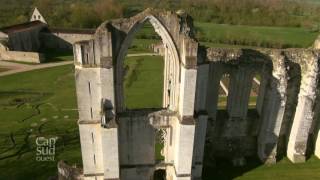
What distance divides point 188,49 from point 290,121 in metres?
10.9

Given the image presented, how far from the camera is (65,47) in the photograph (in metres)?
56.2

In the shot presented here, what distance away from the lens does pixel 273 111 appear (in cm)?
2155

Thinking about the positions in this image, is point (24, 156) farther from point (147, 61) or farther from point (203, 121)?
point (147, 61)

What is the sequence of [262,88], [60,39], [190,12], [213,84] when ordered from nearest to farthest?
[213,84], [262,88], [60,39], [190,12]

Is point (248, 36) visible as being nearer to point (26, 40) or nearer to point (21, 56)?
point (26, 40)

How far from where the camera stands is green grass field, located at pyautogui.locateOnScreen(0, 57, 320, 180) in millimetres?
21969

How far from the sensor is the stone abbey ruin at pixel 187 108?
16.4m

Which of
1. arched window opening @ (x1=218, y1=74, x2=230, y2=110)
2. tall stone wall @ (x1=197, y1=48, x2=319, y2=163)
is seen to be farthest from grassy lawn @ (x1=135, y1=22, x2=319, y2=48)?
tall stone wall @ (x1=197, y1=48, x2=319, y2=163)

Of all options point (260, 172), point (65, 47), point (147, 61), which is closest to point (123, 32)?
point (260, 172)

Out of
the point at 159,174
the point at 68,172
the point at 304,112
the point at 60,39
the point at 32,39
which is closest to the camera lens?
the point at 68,172

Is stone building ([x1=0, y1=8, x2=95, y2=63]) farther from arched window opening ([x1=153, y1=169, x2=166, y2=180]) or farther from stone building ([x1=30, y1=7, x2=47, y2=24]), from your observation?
arched window opening ([x1=153, y1=169, x2=166, y2=180])

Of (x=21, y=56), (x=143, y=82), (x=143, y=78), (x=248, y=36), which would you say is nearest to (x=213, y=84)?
(x=143, y=82)

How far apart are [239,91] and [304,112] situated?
462 centimetres

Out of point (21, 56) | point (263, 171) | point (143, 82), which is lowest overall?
point (263, 171)
